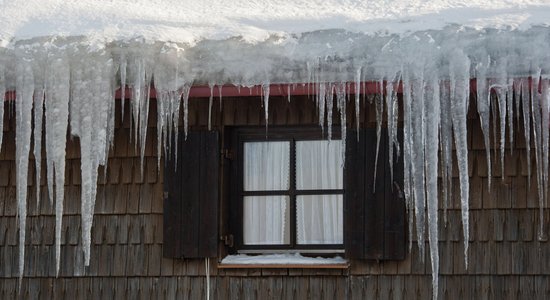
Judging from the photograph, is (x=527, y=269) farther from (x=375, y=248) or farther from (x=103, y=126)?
(x=103, y=126)

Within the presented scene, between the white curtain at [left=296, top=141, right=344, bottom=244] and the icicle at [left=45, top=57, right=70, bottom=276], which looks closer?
the icicle at [left=45, top=57, right=70, bottom=276]

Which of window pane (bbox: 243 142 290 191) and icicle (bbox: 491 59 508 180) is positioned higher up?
icicle (bbox: 491 59 508 180)

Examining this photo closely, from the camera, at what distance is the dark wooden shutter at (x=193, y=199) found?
9023 millimetres

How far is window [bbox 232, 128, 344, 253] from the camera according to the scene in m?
9.19

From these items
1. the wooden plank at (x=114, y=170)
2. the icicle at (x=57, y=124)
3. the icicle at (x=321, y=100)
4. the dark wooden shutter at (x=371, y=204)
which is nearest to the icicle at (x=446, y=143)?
the dark wooden shutter at (x=371, y=204)

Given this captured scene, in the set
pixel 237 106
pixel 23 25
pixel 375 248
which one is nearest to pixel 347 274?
pixel 375 248

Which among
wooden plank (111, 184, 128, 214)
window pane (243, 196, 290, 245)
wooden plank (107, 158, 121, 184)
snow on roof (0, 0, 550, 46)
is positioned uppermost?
snow on roof (0, 0, 550, 46)

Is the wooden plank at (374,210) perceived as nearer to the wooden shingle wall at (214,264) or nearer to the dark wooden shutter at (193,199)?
the wooden shingle wall at (214,264)

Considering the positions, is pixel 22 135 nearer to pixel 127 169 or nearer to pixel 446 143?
pixel 127 169

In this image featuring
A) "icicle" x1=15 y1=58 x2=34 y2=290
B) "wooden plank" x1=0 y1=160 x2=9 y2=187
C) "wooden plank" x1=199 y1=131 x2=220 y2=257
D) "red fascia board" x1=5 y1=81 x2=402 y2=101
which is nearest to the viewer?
"red fascia board" x1=5 y1=81 x2=402 y2=101

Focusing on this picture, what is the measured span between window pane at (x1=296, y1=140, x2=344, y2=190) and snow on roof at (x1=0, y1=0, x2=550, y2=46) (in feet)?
3.37

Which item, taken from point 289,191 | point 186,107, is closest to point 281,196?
point 289,191

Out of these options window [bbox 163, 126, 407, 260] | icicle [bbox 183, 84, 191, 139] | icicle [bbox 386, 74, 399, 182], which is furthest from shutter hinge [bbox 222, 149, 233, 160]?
icicle [bbox 386, 74, 399, 182]

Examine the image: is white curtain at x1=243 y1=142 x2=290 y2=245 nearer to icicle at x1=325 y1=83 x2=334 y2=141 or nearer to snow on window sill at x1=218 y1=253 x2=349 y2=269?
snow on window sill at x1=218 y1=253 x2=349 y2=269
